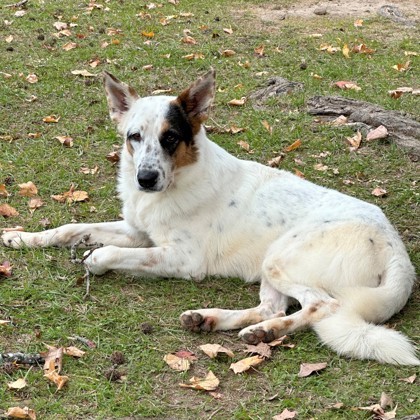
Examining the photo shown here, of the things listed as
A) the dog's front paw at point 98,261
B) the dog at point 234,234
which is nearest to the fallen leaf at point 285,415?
the dog at point 234,234

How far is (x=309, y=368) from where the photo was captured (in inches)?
181

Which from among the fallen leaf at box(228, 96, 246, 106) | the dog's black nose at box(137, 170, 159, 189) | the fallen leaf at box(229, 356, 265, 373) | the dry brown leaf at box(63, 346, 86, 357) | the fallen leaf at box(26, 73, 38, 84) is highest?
the dog's black nose at box(137, 170, 159, 189)

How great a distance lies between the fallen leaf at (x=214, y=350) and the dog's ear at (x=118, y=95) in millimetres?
2063

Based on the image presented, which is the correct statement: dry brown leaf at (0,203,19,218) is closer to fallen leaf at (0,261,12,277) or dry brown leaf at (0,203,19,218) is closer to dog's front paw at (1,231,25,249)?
dog's front paw at (1,231,25,249)

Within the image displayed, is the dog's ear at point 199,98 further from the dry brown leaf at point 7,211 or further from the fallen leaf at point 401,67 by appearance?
the fallen leaf at point 401,67

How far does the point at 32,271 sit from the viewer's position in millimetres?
5605

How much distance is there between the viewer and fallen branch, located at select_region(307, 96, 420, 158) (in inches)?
312

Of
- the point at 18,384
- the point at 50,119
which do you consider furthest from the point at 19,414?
the point at 50,119

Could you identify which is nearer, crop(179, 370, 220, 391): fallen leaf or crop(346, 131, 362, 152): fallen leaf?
crop(179, 370, 220, 391): fallen leaf

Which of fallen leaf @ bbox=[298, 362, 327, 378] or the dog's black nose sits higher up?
the dog's black nose

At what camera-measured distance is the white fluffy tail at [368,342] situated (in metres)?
4.58

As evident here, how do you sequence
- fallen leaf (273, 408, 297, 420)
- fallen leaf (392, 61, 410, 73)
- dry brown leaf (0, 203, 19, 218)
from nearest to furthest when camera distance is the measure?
fallen leaf (273, 408, 297, 420) → dry brown leaf (0, 203, 19, 218) → fallen leaf (392, 61, 410, 73)

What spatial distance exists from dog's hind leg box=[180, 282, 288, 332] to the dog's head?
105 cm

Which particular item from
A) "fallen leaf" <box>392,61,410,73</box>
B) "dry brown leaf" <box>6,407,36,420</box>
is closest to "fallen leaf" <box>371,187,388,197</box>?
"fallen leaf" <box>392,61,410,73</box>
